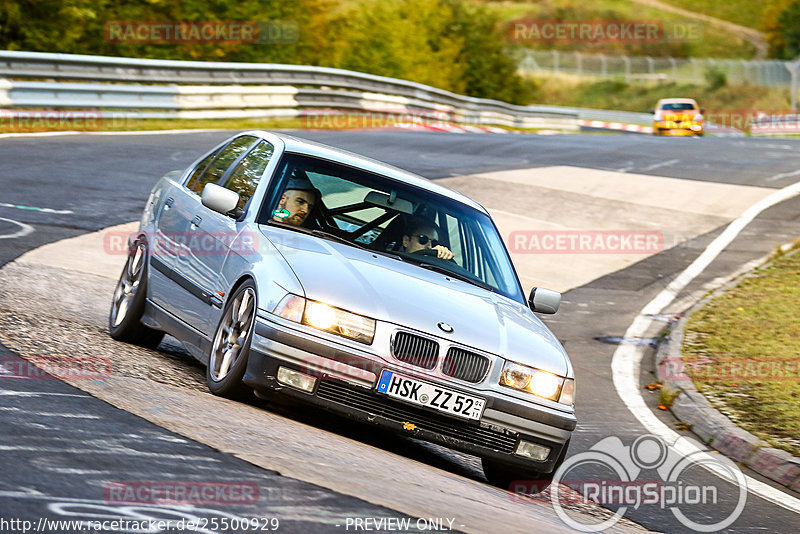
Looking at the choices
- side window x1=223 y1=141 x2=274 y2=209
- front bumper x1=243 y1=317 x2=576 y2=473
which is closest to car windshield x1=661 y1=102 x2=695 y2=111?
side window x1=223 y1=141 x2=274 y2=209

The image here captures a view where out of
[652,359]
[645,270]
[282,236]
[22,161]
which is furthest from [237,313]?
[22,161]

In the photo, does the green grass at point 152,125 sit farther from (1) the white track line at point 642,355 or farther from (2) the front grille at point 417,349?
(2) the front grille at point 417,349

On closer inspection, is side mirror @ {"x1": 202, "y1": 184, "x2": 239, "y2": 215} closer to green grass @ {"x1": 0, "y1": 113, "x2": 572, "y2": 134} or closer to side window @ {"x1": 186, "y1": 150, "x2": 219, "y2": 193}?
side window @ {"x1": 186, "y1": 150, "x2": 219, "y2": 193}

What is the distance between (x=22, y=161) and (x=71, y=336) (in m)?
9.61

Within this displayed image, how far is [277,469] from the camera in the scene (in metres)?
5.05

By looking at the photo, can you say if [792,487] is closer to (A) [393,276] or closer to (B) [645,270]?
(A) [393,276]

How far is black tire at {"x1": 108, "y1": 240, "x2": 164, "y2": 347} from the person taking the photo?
812cm

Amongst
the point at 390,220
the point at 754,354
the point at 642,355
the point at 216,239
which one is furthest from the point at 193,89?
the point at 390,220

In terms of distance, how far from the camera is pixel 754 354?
34.9 feet
